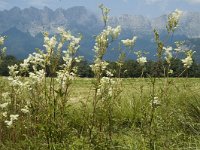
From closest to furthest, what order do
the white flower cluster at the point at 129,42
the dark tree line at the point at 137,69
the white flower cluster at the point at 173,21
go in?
1. the white flower cluster at the point at 173,21
2. the white flower cluster at the point at 129,42
3. the dark tree line at the point at 137,69

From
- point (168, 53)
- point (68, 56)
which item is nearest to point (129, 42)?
point (168, 53)

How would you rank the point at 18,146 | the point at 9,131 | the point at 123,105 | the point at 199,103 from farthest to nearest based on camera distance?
the point at 123,105 < the point at 199,103 < the point at 9,131 < the point at 18,146

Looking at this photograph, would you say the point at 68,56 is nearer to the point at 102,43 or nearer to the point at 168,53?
the point at 102,43

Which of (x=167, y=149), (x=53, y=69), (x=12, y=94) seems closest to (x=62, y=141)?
(x=53, y=69)

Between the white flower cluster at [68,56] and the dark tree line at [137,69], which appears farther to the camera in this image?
the dark tree line at [137,69]

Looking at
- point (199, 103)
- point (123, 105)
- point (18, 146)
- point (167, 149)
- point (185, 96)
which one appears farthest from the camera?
point (123, 105)

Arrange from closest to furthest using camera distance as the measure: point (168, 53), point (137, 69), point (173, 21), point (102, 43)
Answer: point (173, 21)
point (168, 53)
point (102, 43)
point (137, 69)

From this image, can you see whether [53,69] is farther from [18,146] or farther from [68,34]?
[18,146]

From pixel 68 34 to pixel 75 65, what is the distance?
1.80 feet

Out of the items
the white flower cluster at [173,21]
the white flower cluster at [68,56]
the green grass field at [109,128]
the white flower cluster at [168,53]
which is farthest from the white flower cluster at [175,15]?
the white flower cluster at [68,56]

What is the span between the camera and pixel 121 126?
887 centimetres

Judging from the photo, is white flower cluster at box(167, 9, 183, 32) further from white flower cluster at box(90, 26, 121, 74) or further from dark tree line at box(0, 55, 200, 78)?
white flower cluster at box(90, 26, 121, 74)

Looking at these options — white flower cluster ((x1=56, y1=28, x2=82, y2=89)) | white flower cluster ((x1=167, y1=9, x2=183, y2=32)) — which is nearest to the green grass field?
white flower cluster ((x1=56, y1=28, x2=82, y2=89))

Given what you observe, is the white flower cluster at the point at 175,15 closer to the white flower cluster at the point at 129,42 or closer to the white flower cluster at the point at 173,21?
the white flower cluster at the point at 173,21
